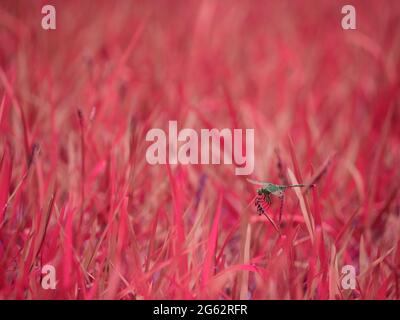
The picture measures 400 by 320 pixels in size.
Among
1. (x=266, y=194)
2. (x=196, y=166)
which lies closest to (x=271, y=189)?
(x=266, y=194)

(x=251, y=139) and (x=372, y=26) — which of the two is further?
(x=372, y=26)

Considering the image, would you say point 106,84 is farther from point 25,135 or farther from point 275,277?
point 275,277

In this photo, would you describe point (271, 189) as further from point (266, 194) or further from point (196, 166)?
point (196, 166)

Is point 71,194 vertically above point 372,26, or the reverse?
point 372,26

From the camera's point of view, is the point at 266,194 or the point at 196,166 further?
the point at 196,166

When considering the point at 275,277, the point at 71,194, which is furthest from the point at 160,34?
the point at 275,277
